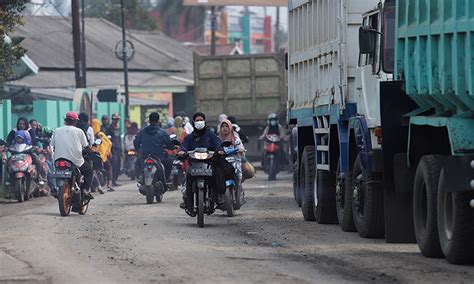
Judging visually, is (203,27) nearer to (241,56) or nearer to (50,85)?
(50,85)

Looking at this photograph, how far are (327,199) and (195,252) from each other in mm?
5307

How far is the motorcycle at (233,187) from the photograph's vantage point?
2014 cm

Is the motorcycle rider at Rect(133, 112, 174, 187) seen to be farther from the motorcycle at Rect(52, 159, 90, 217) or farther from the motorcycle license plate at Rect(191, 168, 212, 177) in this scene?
the motorcycle license plate at Rect(191, 168, 212, 177)

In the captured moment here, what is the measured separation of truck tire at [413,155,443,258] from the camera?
1372 cm

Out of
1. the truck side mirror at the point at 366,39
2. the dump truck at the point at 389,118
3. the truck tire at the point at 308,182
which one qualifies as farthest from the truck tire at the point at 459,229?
the truck tire at the point at 308,182

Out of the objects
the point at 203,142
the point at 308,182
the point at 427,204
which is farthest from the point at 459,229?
the point at 308,182

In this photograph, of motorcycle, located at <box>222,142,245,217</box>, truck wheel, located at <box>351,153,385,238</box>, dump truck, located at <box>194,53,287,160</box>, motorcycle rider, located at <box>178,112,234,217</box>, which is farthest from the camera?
dump truck, located at <box>194,53,287,160</box>

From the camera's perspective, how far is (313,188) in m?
20.7

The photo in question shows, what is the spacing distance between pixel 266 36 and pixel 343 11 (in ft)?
382

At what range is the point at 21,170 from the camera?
26938 millimetres

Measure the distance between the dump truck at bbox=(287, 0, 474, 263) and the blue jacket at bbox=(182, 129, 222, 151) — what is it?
1.49 meters

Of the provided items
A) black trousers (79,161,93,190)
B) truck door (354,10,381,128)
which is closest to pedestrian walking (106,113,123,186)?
black trousers (79,161,93,190)

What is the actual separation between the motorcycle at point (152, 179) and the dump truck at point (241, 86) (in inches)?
621

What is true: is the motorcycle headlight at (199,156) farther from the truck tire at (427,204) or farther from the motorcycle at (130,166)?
the motorcycle at (130,166)
